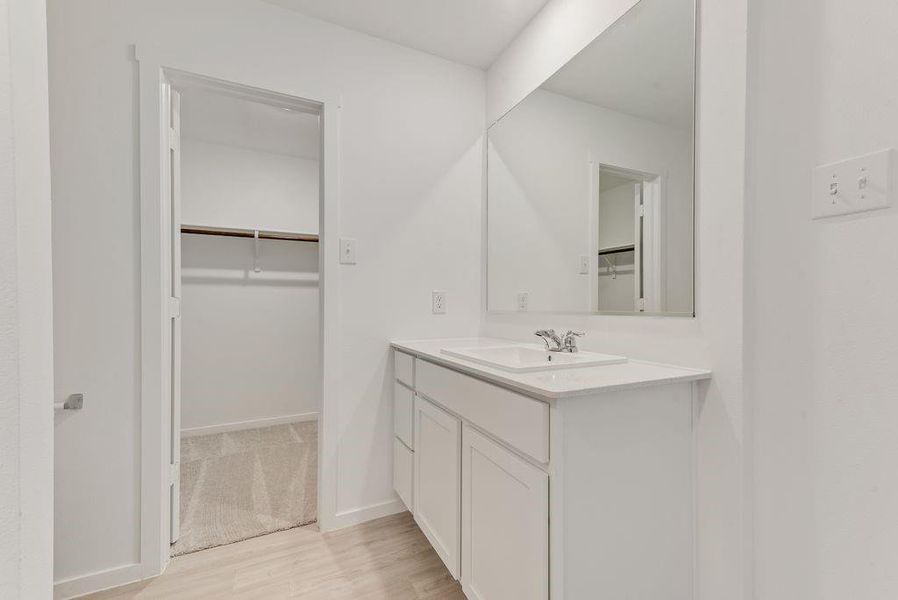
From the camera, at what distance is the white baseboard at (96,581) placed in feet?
4.58

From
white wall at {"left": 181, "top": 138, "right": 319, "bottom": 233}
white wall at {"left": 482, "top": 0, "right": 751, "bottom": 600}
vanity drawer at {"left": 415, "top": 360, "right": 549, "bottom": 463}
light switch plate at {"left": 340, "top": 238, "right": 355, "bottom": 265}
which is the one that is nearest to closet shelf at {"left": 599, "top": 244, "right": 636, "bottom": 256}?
white wall at {"left": 482, "top": 0, "right": 751, "bottom": 600}

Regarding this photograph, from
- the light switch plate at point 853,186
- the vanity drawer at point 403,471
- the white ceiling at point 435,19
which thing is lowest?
the vanity drawer at point 403,471

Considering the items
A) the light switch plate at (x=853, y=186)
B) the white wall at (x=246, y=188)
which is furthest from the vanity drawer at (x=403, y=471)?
the white wall at (x=246, y=188)

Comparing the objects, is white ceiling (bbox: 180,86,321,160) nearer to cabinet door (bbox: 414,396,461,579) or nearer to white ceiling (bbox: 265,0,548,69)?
white ceiling (bbox: 265,0,548,69)

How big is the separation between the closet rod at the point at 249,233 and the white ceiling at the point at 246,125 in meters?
0.68

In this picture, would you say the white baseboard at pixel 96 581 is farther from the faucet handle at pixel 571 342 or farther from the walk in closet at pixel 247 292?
the faucet handle at pixel 571 342

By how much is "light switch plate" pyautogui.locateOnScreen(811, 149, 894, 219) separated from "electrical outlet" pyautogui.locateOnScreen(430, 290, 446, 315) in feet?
4.82

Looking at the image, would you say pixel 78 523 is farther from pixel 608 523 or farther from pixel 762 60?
pixel 762 60

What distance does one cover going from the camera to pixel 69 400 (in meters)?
1.39

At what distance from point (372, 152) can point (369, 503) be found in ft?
5.63

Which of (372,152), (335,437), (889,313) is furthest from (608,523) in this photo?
(372,152)

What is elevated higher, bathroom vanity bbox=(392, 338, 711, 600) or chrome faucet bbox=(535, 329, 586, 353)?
chrome faucet bbox=(535, 329, 586, 353)

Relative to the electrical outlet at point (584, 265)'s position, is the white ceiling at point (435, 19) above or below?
above

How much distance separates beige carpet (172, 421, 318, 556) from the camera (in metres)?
1.80
